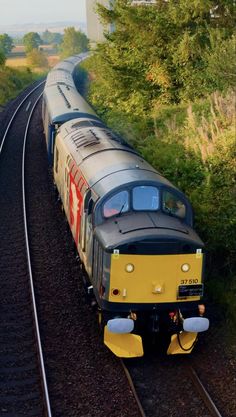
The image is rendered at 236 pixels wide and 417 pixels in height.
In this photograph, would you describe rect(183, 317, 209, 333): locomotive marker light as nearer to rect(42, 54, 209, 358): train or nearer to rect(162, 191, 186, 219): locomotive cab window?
rect(42, 54, 209, 358): train

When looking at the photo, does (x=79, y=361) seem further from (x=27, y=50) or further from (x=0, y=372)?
(x=27, y=50)

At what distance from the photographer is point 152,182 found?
10258mm

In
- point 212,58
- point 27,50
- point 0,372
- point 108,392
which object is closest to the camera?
point 108,392

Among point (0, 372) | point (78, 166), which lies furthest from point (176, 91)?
point (0, 372)

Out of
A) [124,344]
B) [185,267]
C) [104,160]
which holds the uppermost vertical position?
[104,160]

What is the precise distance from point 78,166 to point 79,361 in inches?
197

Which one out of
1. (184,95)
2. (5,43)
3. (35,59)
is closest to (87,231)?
(184,95)

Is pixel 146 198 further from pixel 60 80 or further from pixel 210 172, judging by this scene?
pixel 60 80

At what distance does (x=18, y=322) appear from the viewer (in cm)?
1130

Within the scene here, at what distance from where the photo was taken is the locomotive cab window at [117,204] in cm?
1014

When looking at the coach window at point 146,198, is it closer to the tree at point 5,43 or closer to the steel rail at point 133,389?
the steel rail at point 133,389

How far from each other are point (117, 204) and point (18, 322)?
3617mm

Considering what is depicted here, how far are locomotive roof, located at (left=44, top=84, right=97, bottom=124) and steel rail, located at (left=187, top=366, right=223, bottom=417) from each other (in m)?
12.4

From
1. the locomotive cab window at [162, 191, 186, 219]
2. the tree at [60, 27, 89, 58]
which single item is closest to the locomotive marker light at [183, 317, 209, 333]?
the locomotive cab window at [162, 191, 186, 219]
